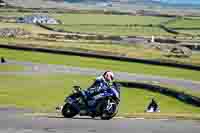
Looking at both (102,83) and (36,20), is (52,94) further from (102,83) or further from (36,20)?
(36,20)

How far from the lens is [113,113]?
71.9 feet

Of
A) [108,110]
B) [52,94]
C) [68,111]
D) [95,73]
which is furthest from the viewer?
[95,73]

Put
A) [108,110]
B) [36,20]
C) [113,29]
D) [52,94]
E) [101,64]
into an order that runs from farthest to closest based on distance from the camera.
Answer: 1. [36,20]
2. [113,29]
3. [101,64]
4. [52,94]
5. [108,110]

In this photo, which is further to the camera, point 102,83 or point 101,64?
point 101,64

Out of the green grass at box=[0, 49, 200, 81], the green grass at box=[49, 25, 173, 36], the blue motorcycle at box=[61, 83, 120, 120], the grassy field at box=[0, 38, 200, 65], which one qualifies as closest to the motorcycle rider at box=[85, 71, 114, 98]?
the blue motorcycle at box=[61, 83, 120, 120]

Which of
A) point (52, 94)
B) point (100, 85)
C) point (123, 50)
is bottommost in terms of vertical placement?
point (123, 50)

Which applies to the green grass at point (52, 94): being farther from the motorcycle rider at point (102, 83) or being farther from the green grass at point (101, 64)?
the motorcycle rider at point (102, 83)

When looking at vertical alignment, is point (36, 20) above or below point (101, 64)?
above

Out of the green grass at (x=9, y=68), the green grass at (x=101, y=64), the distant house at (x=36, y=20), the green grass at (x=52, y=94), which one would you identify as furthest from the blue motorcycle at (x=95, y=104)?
the distant house at (x=36, y=20)

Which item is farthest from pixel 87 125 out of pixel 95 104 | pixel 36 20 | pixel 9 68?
pixel 36 20

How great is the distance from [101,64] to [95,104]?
45.3m

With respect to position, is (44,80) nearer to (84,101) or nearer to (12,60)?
(12,60)

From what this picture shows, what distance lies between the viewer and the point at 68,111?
73.0ft

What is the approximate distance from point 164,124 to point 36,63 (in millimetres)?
47216
